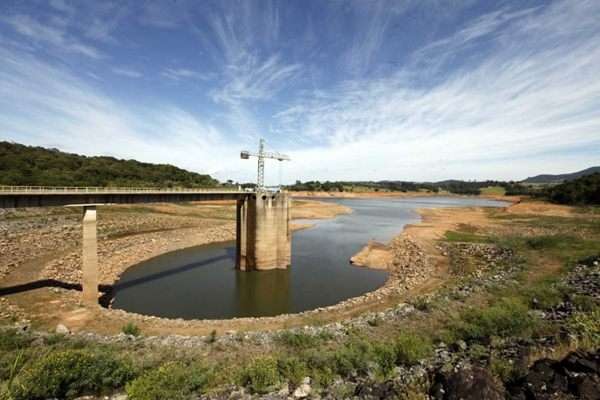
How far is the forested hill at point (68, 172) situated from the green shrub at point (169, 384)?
62.7 m

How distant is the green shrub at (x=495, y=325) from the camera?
10.1m

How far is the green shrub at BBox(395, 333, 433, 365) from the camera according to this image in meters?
8.85

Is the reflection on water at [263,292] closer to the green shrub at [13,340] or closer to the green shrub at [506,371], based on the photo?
the green shrub at [13,340]

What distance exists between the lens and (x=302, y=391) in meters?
7.64

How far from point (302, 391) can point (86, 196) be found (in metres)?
19.0

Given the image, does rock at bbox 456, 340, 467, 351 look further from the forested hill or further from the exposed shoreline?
the forested hill

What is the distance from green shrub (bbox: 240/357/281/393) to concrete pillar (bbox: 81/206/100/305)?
15073 mm

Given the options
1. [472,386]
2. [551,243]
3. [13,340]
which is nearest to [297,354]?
[472,386]

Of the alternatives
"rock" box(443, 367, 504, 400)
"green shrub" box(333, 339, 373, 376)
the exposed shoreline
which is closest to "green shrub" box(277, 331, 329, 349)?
"green shrub" box(333, 339, 373, 376)

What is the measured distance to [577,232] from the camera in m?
37.8

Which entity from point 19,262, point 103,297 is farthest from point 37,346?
point 19,262

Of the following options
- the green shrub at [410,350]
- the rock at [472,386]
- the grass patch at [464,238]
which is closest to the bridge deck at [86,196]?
the green shrub at [410,350]

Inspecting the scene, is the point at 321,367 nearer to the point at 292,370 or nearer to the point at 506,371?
the point at 292,370

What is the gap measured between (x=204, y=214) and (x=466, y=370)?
193ft
